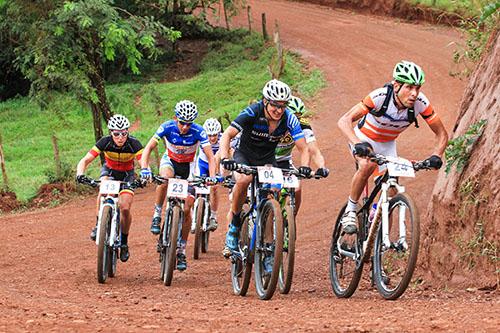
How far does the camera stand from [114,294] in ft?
37.1

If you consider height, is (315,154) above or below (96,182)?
above

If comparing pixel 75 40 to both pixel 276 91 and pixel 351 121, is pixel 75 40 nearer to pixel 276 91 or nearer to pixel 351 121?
pixel 276 91

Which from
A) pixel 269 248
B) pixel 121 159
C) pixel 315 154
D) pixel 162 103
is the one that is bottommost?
pixel 162 103

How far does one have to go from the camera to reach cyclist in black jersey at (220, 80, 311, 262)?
409 inches

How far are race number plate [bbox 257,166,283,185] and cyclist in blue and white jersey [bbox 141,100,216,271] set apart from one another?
9.66 feet

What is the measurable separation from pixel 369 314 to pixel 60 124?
27490 mm

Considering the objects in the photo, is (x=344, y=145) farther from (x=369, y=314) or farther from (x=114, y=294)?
(x=369, y=314)

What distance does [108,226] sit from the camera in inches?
496

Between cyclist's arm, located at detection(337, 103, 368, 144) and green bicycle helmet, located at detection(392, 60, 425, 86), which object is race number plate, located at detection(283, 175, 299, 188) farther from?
green bicycle helmet, located at detection(392, 60, 425, 86)

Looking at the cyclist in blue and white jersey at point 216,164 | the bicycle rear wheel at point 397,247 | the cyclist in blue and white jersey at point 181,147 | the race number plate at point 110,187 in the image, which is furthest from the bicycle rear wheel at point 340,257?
the cyclist in blue and white jersey at point 216,164

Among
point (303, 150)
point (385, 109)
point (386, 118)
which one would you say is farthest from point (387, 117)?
point (303, 150)

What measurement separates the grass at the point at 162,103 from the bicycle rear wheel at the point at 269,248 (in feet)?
52.5

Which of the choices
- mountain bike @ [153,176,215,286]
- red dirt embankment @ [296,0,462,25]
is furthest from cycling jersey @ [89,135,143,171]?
red dirt embankment @ [296,0,462,25]

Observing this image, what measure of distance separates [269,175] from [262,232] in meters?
0.63
